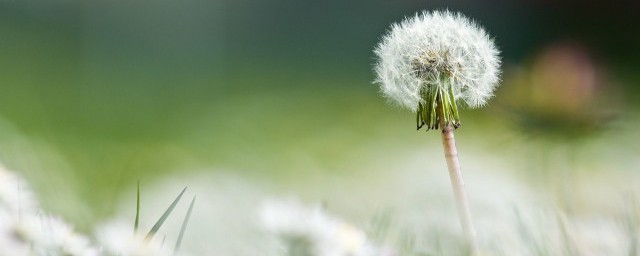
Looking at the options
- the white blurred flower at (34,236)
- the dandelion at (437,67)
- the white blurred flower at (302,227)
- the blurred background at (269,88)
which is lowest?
the white blurred flower at (302,227)

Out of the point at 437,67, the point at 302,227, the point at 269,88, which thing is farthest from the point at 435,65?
the point at 269,88

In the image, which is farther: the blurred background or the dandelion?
the blurred background

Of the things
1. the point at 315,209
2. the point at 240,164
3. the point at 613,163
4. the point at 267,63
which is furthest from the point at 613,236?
the point at 267,63

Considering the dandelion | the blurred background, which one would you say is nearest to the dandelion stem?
the dandelion

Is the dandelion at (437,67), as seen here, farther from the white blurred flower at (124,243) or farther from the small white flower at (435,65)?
the white blurred flower at (124,243)

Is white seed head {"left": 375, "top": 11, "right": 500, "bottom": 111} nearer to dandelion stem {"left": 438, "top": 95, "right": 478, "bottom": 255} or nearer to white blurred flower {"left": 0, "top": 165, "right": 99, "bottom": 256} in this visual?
dandelion stem {"left": 438, "top": 95, "right": 478, "bottom": 255}

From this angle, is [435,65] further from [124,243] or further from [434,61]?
[124,243]

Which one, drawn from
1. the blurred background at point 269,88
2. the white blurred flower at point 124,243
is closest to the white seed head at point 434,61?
the white blurred flower at point 124,243
